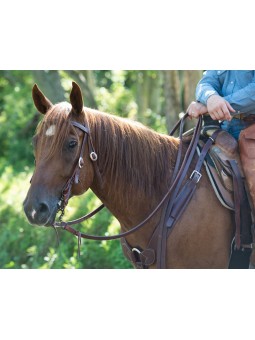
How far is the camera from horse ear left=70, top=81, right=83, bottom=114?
375cm

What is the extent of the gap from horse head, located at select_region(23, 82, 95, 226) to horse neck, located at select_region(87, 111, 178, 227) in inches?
6.1

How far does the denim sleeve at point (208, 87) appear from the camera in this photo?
4332mm

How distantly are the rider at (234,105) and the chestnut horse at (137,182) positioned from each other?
366 millimetres

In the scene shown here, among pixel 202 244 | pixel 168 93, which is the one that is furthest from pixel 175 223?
pixel 168 93

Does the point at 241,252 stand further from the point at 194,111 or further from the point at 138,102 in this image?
the point at 138,102

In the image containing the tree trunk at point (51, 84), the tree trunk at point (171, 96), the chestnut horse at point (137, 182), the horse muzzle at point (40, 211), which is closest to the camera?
the horse muzzle at point (40, 211)

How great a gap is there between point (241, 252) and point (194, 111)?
1.16 m

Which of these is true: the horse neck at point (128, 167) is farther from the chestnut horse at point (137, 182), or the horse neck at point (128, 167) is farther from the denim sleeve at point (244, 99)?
the denim sleeve at point (244, 99)

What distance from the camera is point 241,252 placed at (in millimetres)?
4141

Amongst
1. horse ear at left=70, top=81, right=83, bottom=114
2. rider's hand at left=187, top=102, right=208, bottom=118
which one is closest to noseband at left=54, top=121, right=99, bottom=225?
horse ear at left=70, top=81, right=83, bottom=114

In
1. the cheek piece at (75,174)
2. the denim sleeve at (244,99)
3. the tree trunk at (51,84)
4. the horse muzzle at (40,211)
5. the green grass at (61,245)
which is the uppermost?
the denim sleeve at (244,99)

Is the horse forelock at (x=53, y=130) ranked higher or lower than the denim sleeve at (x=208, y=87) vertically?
lower

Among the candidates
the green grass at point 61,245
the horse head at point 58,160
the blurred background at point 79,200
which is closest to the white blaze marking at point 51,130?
the horse head at point 58,160

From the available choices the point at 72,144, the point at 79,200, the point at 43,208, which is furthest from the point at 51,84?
the point at 43,208
